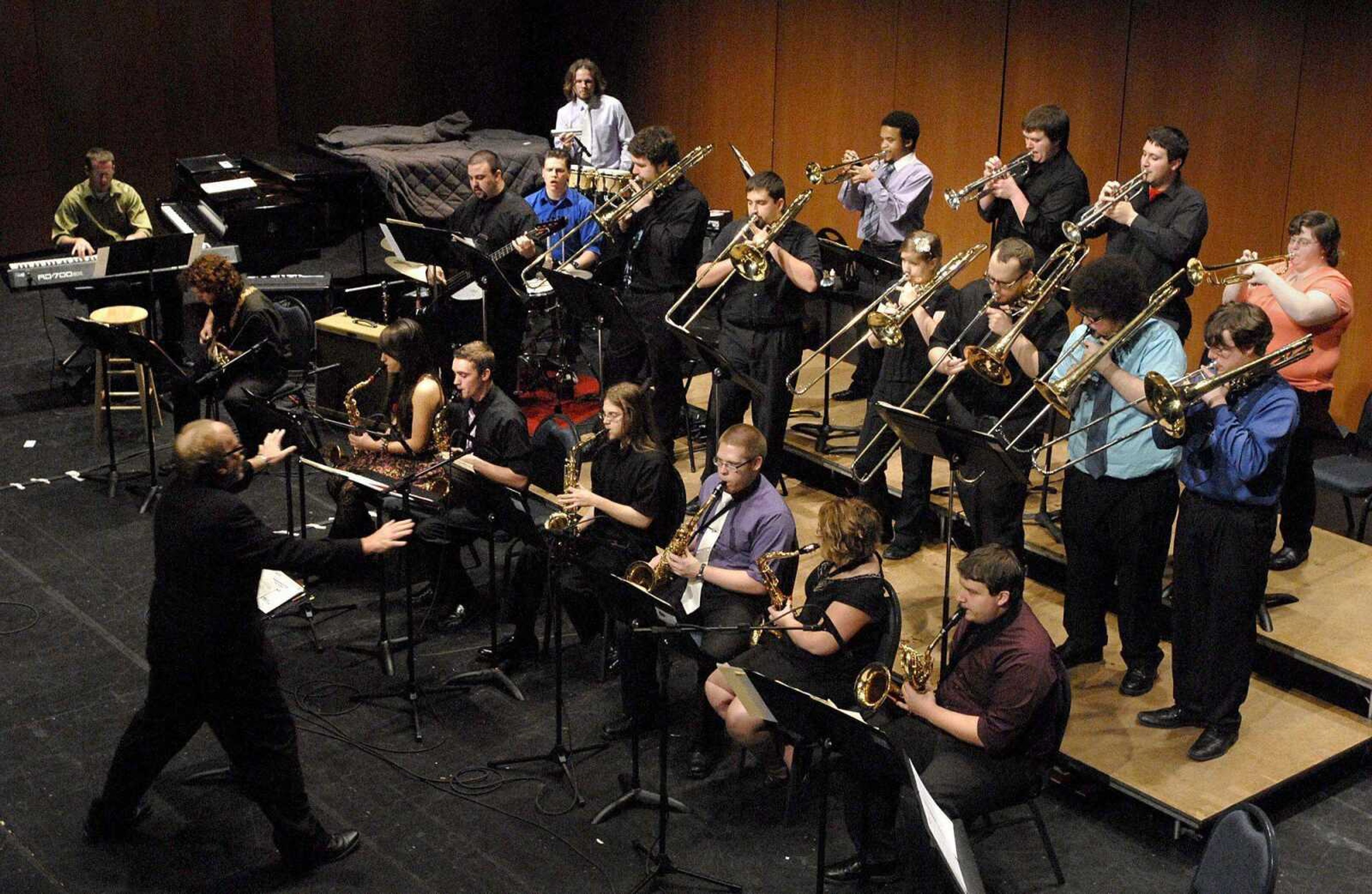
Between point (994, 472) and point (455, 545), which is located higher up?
point (994, 472)

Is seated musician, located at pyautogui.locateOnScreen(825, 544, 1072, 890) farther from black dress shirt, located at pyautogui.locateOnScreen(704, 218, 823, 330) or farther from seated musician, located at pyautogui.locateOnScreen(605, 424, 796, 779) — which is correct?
black dress shirt, located at pyautogui.locateOnScreen(704, 218, 823, 330)

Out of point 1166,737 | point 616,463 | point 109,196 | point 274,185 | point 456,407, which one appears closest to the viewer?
point 1166,737

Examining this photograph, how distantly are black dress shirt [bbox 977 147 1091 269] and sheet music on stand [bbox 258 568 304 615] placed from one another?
12.0 ft

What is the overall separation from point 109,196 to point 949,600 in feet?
21.3

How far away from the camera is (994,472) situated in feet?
18.8

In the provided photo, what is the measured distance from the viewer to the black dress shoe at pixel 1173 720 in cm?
552

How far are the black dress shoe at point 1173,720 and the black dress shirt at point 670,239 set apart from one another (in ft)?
10.9

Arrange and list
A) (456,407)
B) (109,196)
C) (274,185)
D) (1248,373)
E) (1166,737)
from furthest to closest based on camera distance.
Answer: (274,185) → (109,196) → (456,407) → (1166,737) → (1248,373)

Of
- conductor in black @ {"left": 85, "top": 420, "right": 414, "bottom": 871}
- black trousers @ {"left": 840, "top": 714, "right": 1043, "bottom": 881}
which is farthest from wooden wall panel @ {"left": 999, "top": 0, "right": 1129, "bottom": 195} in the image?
conductor in black @ {"left": 85, "top": 420, "right": 414, "bottom": 871}

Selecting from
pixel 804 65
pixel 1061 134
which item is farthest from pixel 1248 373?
pixel 804 65

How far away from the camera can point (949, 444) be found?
529 centimetres

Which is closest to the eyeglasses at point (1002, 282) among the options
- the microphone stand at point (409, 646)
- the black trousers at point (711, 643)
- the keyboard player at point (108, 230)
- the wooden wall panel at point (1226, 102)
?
the black trousers at point (711, 643)

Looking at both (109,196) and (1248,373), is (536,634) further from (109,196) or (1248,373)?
(109,196)

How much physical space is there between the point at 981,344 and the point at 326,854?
3.27 metres
